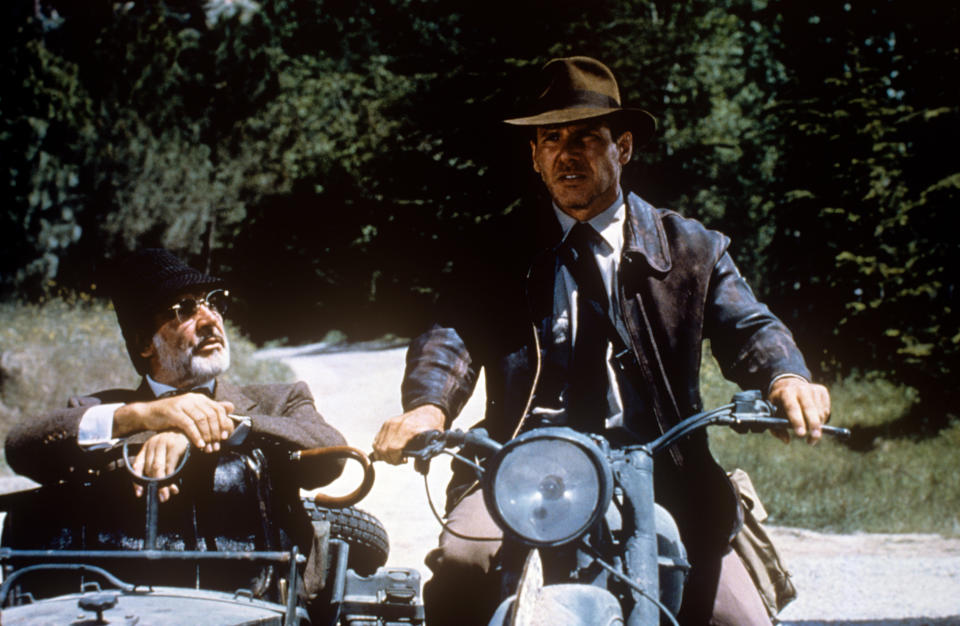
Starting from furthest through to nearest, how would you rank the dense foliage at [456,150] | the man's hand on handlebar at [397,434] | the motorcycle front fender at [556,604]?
1. the dense foliage at [456,150]
2. the man's hand on handlebar at [397,434]
3. the motorcycle front fender at [556,604]

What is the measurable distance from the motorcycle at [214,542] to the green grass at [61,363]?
28.9ft

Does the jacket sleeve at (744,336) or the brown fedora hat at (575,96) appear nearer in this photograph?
the jacket sleeve at (744,336)

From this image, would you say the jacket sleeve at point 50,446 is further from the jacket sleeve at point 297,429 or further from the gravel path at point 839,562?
the gravel path at point 839,562

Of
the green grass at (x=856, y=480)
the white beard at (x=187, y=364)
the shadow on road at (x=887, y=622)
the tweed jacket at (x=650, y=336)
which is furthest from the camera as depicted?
the green grass at (x=856, y=480)

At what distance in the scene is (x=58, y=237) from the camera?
21297mm

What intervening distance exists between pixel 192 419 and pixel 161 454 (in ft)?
0.44

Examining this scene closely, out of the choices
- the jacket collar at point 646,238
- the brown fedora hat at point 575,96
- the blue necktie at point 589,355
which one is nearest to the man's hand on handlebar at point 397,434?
the blue necktie at point 589,355

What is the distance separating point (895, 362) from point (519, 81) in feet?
26.5

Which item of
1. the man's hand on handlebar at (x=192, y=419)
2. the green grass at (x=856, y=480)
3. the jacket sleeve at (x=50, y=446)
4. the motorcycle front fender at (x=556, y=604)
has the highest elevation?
the man's hand on handlebar at (x=192, y=419)

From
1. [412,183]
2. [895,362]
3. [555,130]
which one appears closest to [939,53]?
[895,362]

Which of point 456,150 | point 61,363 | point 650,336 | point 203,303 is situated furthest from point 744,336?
point 456,150

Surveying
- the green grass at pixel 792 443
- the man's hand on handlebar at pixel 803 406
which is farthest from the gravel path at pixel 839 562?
the man's hand on handlebar at pixel 803 406

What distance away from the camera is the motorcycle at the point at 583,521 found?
1823mm

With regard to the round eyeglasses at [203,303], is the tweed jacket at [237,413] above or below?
below
